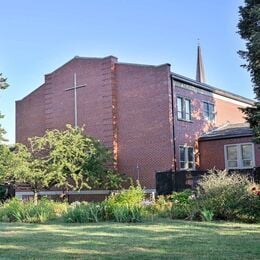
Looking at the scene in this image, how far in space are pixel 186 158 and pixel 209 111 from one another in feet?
18.3

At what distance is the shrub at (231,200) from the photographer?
16375 millimetres

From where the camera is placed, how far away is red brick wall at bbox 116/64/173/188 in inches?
1231

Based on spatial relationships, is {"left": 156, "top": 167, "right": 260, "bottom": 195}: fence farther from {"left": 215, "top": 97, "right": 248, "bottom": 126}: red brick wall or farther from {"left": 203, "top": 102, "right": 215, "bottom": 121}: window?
{"left": 215, "top": 97, "right": 248, "bottom": 126}: red brick wall

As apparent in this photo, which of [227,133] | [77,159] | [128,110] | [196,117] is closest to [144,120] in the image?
[128,110]

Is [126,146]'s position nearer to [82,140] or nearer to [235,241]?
[82,140]

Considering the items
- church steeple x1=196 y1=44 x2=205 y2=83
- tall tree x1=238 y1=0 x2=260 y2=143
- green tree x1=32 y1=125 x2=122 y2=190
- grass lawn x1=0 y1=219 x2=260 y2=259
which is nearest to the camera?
grass lawn x1=0 y1=219 x2=260 y2=259

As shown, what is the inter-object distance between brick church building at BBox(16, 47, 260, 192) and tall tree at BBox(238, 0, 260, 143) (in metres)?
12.0

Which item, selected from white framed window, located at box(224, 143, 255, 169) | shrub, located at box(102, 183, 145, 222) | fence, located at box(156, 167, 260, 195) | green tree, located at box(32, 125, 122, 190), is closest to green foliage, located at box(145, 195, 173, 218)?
shrub, located at box(102, 183, 145, 222)

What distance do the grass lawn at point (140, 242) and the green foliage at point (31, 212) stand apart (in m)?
4.00

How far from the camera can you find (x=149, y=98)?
32.1 meters

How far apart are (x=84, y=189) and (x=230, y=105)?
586 inches

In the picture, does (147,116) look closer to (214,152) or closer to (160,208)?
(214,152)

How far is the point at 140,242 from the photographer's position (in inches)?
416

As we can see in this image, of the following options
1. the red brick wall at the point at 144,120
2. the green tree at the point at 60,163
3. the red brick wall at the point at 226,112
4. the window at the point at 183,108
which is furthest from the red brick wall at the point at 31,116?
the red brick wall at the point at 226,112
